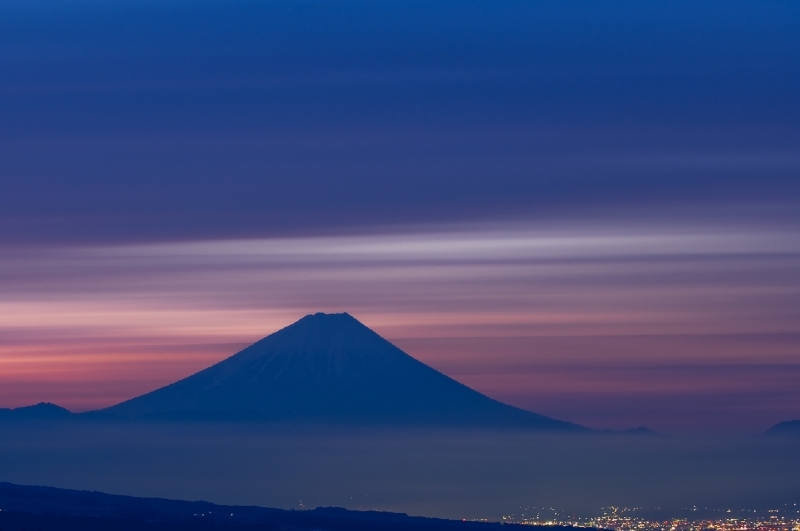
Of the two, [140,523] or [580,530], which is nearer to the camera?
[140,523]

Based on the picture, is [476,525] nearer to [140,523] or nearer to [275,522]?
[275,522]

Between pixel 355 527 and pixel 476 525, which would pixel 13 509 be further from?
pixel 476 525

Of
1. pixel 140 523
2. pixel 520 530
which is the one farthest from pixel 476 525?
pixel 140 523

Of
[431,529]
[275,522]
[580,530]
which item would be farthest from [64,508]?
[580,530]

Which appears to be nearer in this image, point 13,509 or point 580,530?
point 13,509

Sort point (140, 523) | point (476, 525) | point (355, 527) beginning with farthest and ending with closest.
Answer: point (476, 525) < point (355, 527) < point (140, 523)

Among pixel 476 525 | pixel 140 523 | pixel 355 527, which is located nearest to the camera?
pixel 140 523
